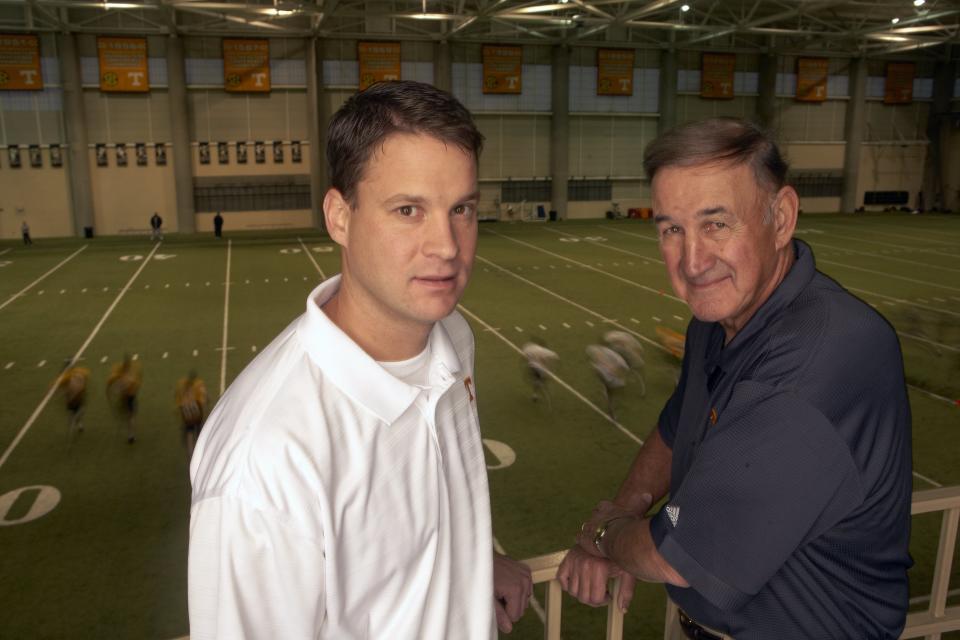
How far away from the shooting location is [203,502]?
1565 millimetres

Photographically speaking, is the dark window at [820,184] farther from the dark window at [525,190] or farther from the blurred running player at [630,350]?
the blurred running player at [630,350]

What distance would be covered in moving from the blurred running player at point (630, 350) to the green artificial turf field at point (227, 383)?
0.28 metres

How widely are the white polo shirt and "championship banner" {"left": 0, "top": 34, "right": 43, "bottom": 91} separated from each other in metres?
38.3

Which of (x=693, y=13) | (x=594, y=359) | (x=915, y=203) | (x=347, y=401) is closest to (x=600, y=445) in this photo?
(x=594, y=359)

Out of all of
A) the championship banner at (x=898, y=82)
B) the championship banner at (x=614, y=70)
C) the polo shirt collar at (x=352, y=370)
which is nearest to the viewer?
the polo shirt collar at (x=352, y=370)

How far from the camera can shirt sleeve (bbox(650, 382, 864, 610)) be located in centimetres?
203

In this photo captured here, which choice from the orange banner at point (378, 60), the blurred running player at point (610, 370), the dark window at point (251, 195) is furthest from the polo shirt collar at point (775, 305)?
the dark window at point (251, 195)

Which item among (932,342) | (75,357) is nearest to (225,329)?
(75,357)

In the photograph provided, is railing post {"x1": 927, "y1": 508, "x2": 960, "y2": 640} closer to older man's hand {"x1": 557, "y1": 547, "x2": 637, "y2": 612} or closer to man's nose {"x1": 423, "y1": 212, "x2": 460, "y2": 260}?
older man's hand {"x1": 557, "y1": 547, "x2": 637, "y2": 612}

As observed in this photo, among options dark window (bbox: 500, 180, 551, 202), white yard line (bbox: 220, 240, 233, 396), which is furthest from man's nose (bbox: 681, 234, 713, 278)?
dark window (bbox: 500, 180, 551, 202)

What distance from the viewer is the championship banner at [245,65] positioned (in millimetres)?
35469

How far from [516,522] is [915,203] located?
1889 inches

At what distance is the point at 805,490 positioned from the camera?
79.6 inches

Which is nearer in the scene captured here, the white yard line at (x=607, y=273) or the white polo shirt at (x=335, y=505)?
the white polo shirt at (x=335, y=505)
